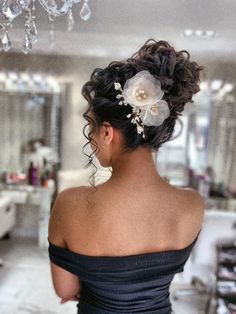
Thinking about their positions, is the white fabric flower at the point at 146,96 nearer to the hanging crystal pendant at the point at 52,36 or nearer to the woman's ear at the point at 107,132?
the woman's ear at the point at 107,132

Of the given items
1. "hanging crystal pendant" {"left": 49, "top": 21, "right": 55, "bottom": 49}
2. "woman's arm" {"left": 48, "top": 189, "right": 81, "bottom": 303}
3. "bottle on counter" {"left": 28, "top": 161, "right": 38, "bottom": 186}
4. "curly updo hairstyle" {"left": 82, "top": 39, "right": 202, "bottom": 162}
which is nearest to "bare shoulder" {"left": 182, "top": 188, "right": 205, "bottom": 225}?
"curly updo hairstyle" {"left": 82, "top": 39, "right": 202, "bottom": 162}

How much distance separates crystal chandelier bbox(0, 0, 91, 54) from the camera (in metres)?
0.76

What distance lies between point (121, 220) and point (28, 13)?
1.98 ft

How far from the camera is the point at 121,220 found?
0.61 m

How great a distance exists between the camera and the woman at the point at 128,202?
1.97 feet

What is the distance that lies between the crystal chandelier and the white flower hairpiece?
32 centimetres

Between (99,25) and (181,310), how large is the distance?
1.10 m

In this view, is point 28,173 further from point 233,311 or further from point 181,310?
point 233,311

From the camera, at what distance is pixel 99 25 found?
102cm

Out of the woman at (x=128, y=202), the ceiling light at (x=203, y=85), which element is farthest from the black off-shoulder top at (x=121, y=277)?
the ceiling light at (x=203, y=85)

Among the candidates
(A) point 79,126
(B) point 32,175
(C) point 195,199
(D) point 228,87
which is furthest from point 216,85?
(C) point 195,199

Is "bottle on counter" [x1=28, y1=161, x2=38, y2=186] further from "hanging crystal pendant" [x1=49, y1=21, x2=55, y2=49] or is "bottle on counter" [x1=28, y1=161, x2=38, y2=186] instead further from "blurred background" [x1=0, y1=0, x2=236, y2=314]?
"hanging crystal pendant" [x1=49, y1=21, x2=55, y2=49]

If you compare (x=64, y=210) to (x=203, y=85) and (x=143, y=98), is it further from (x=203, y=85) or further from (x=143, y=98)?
(x=203, y=85)

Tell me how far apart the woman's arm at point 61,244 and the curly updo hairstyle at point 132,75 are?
0.52ft
